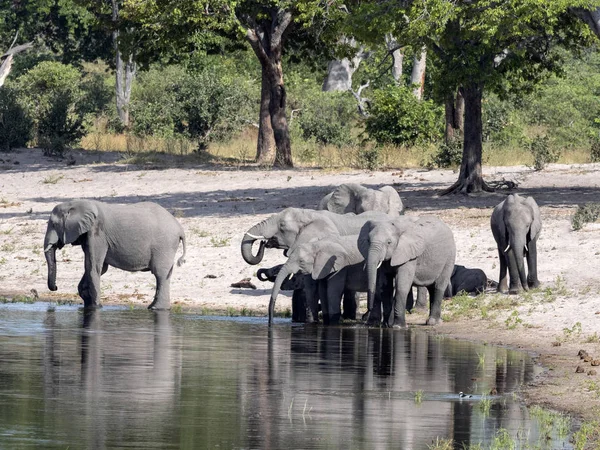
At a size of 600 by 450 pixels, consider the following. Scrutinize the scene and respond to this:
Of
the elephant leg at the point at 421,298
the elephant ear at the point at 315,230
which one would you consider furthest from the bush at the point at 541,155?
the elephant ear at the point at 315,230

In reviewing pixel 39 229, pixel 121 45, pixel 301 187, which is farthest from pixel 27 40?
pixel 39 229

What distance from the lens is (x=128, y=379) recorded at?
12703mm

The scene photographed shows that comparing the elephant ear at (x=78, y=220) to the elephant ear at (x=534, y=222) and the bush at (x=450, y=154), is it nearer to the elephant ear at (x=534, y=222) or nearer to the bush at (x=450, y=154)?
the elephant ear at (x=534, y=222)

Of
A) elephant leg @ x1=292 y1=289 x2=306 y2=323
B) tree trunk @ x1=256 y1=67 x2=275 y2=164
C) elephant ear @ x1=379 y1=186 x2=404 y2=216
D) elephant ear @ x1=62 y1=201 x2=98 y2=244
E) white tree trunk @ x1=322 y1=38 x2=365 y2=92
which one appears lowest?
elephant leg @ x1=292 y1=289 x2=306 y2=323

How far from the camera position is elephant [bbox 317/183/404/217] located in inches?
869

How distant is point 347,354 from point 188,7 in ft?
76.3

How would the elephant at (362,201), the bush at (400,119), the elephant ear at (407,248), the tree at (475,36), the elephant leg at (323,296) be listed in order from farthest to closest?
the bush at (400,119) < the tree at (475,36) < the elephant at (362,201) < the elephant leg at (323,296) < the elephant ear at (407,248)

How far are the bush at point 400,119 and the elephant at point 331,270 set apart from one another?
22.7m

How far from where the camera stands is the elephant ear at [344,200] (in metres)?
22.4

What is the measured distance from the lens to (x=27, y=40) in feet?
201

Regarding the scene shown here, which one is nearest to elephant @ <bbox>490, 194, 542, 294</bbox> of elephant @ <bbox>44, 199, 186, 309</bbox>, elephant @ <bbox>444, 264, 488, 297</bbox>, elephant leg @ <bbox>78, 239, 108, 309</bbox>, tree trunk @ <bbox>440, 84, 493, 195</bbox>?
elephant @ <bbox>444, 264, 488, 297</bbox>

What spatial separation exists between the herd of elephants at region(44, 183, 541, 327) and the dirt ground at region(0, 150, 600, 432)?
0.67m

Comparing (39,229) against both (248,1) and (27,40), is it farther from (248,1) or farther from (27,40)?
(27,40)

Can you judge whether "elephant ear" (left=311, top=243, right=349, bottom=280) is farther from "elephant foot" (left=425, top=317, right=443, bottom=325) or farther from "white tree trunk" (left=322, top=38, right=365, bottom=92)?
"white tree trunk" (left=322, top=38, right=365, bottom=92)
